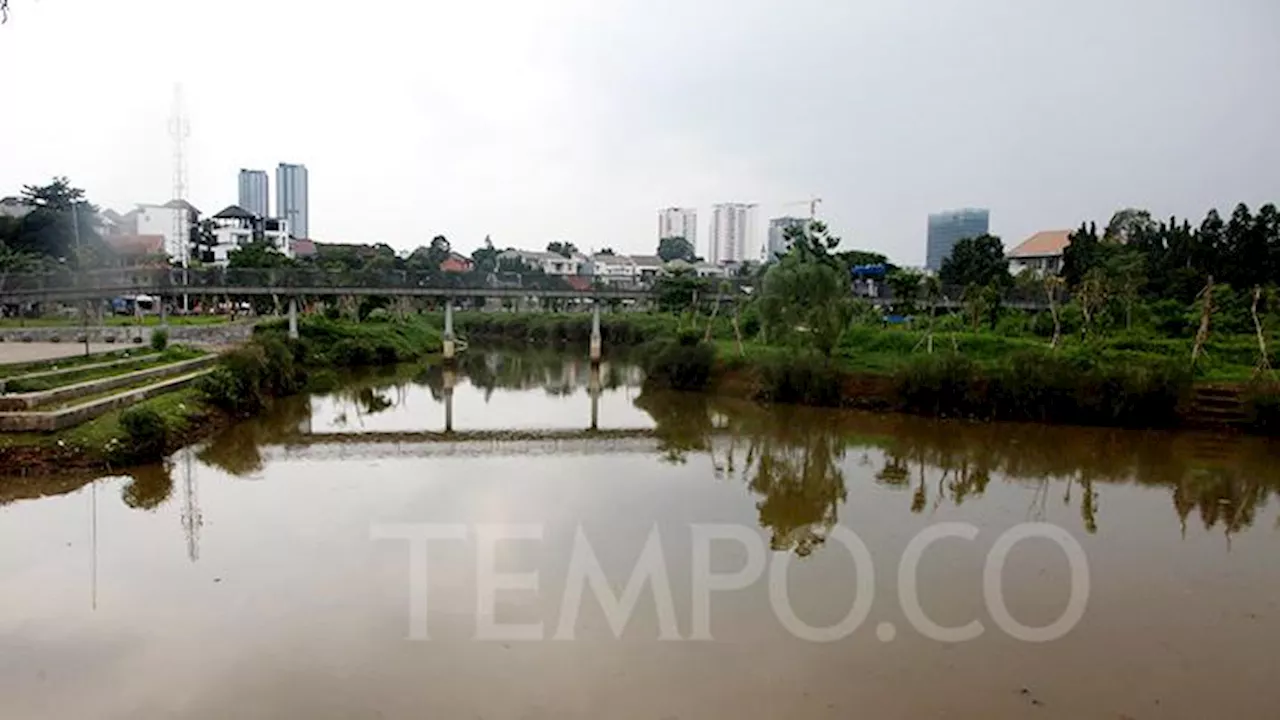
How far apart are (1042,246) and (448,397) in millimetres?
45265

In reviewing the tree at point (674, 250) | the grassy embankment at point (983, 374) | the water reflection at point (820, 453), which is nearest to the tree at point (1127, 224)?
the grassy embankment at point (983, 374)

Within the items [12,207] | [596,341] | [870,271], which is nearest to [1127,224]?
[870,271]

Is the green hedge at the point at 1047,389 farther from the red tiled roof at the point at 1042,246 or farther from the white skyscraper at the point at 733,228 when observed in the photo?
the white skyscraper at the point at 733,228

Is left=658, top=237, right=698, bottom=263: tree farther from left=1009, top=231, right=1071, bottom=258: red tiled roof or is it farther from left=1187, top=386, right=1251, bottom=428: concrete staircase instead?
left=1187, top=386, right=1251, bottom=428: concrete staircase

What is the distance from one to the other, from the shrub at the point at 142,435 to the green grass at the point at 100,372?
2136 millimetres

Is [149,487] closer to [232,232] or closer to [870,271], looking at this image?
[870,271]

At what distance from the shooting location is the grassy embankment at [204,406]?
12609mm

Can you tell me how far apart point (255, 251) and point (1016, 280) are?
117 ft

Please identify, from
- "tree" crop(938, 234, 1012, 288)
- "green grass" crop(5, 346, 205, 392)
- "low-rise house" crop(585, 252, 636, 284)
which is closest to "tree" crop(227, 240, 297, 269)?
"green grass" crop(5, 346, 205, 392)

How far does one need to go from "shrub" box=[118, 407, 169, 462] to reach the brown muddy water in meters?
0.38

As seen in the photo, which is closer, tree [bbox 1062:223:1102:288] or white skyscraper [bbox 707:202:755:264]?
tree [bbox 1062:223:1102:288]

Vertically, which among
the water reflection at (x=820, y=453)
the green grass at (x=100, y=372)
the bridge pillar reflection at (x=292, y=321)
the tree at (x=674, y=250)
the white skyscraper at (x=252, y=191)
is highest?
the white skyscraper at (x=252, y=191)

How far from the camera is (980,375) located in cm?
2008

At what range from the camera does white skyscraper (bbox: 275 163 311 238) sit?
13075 centimetres
